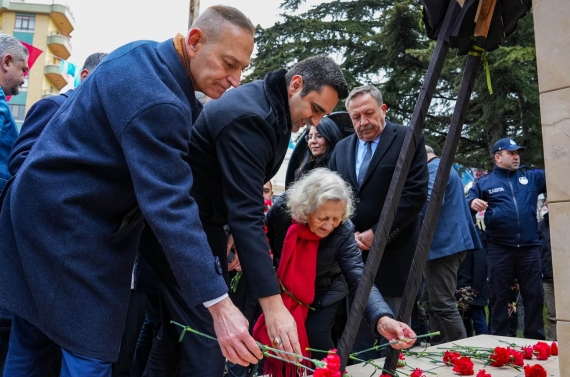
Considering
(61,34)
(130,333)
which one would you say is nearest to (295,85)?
(130,333)

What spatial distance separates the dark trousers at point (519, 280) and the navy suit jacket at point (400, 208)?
197 cm

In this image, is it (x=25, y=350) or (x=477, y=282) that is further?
(x=477, y=282)

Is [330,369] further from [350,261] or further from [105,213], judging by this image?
[350,261]

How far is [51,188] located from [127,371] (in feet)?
7.09

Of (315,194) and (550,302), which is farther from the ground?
(315,194)

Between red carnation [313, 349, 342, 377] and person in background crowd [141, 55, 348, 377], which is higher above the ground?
person in background crowd [141, 55, 348, 377]

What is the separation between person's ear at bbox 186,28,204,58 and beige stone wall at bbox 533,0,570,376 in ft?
4.06

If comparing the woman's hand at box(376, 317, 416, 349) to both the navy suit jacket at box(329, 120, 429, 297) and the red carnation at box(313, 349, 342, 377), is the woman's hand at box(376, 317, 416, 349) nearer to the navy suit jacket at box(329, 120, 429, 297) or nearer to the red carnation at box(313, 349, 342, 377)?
the red carnation at box(313, 349, 342, 377)

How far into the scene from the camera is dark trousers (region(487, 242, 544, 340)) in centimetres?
549

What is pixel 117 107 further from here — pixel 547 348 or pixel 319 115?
pixel 547 348

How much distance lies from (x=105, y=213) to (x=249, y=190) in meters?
0.57

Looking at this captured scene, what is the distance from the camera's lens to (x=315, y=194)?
3.05 metres

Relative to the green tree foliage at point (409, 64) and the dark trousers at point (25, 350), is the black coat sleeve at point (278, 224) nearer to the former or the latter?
the dark trousers at point (25, 350)

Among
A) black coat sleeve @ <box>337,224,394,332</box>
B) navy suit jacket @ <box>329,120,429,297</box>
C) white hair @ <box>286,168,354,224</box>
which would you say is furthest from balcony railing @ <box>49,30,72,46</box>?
black coat sleeve @ <box>337,224,394,332</box>
